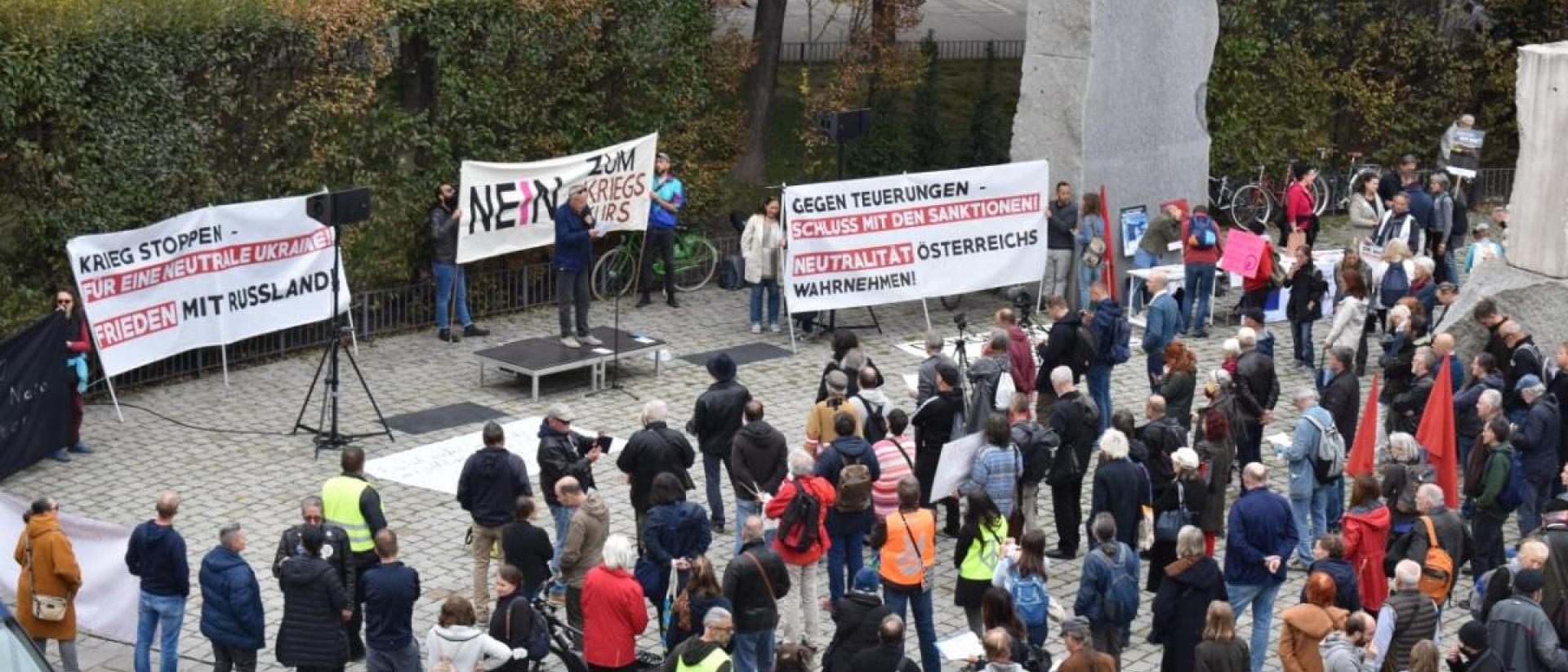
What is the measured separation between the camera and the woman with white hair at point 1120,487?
1691 centimetres

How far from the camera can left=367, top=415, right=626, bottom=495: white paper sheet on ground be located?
20.1 meters

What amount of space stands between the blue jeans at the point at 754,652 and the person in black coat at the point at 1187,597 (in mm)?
2561

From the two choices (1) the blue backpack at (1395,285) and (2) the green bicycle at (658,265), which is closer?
(1) the blue backpack at (1395,285)

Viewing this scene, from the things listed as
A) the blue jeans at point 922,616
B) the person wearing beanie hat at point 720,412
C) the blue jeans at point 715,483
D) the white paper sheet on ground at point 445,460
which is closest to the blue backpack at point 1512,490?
the blue jeans at point 922,616

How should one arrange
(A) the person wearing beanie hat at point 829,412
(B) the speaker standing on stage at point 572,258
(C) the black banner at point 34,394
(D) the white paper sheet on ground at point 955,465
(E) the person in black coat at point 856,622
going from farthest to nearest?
1. (B) the speaker standing on stage at point 572,258
2. (C) the black banner at point 34,394
3. (A) the person wearing beanie hat at point 829,412
4. (D) the white paper sheet on ground at point 955,465
5. (E) the person in black coat at point 856,622

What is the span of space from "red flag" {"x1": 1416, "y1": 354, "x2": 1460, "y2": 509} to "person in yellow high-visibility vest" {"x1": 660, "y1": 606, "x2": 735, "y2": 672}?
736 cm

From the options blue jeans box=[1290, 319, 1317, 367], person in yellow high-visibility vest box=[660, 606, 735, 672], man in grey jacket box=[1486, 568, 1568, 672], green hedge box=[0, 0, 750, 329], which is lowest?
blue jeans box=[1290, 319, 1317, 367]

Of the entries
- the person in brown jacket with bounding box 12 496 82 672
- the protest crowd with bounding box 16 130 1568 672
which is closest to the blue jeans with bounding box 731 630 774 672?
the protest crowd with bounding box 16 130 1568 672

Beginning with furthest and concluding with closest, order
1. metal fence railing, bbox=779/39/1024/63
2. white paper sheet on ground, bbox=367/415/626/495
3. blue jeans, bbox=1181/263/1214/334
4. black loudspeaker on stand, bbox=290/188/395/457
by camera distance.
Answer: metal fence railing, bbox=779/39/1024/63
blue jeans, bbox=1181/263/1214/334
black loudspeaker on stand, bbox=290/188/395/457
white paper sheet on ground, bbox=367/415/626/495

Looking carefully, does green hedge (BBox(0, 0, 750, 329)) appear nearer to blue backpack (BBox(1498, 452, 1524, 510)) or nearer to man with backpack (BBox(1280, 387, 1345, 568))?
man with backpack (BBox(1280, 387, 1345, 568))

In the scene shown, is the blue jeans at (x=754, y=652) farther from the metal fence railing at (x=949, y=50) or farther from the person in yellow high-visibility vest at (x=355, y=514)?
the metal fence railing at (x=949, y=50)

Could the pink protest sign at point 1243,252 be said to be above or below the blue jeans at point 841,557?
above

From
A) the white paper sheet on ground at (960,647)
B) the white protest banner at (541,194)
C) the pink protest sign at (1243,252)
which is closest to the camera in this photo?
the white paper sheet on ground at (960,647)

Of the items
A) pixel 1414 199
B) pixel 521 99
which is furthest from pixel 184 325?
pixel 1414 199
